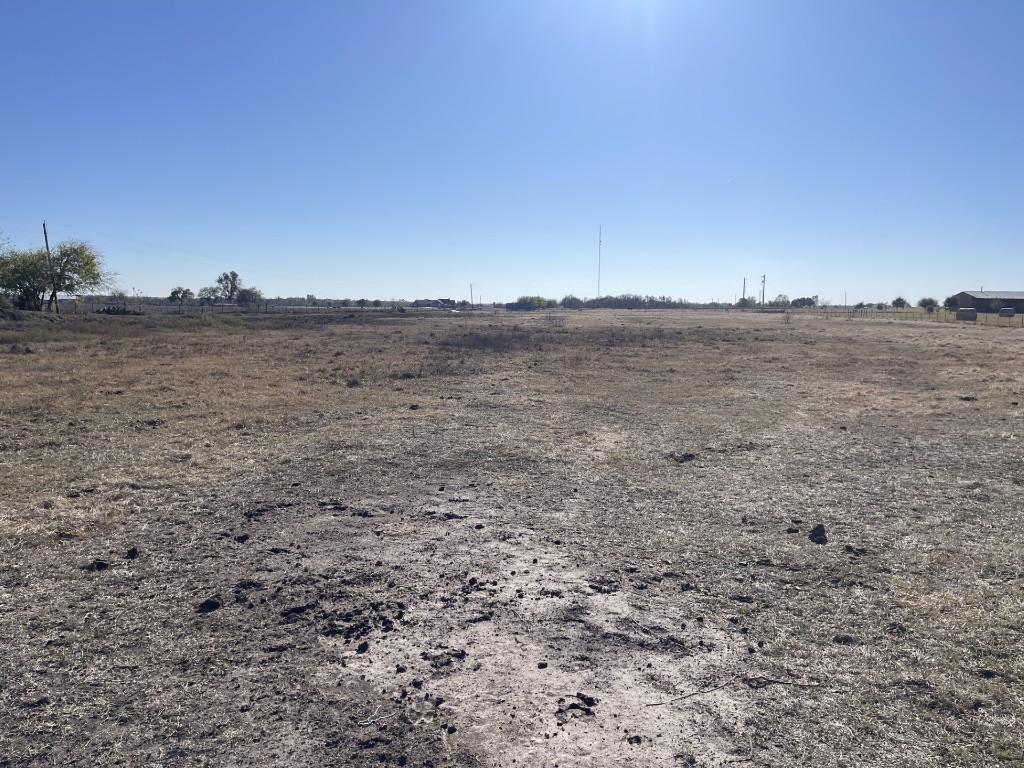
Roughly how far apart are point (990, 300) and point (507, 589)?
108 metres

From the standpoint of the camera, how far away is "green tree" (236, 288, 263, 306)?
361 ft

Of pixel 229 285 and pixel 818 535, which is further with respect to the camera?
pixel 229 285

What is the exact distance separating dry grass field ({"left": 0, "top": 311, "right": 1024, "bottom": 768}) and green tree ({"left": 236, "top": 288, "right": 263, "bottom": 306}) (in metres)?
104

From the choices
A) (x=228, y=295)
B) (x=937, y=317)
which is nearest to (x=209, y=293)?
(x=228, y=295)

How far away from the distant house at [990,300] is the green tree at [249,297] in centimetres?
11335

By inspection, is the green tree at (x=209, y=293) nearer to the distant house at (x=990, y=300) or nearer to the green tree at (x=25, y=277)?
the green tree at (x=25, y=277)

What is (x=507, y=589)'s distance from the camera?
566 cm

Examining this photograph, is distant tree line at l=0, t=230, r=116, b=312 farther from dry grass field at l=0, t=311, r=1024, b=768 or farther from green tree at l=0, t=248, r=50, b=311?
dry grass field at l=0, t=311, r=1024, b=768

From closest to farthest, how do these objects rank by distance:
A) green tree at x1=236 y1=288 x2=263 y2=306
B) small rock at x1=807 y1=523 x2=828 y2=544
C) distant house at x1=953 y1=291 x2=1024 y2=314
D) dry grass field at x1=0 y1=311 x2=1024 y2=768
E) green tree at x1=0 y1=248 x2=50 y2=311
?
dry grass field at x1=0 y1=311 x2=1024 y2=768 < small rock at x1=807 y1=523 x2=828 y2=544 < green tree at x1=0 y1=248 x2=50 y2=311 < distant house at x1=953 y1=291 x2=1024 y2=314 < green tree at x1=236 y1=288 x2=263 y2=306

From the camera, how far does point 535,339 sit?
3884 cm

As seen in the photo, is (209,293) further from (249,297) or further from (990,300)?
(990,300)

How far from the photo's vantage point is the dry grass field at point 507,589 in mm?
3764

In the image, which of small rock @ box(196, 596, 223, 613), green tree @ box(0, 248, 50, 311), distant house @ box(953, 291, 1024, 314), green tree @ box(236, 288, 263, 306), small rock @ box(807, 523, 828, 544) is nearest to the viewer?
small rock @ box(196, 596, 223, 613)

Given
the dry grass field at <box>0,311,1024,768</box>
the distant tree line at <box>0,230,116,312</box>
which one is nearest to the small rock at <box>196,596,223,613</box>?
the dry grass field at <box>0,311,1024,768</box>
